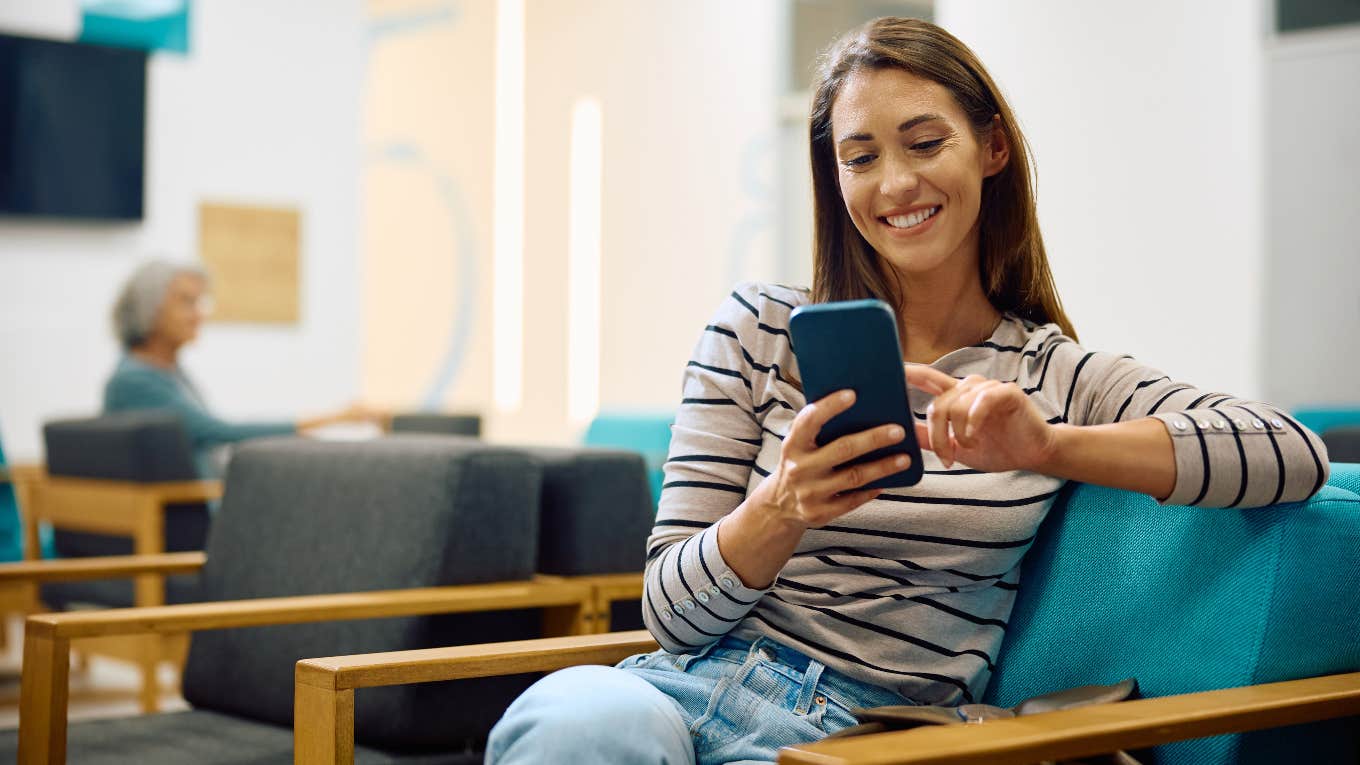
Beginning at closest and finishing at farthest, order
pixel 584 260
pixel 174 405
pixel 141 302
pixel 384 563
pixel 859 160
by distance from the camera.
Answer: pixel 859 160, pixel 384 563, pixel 174 405, pixel 141 302, pixel 584 260

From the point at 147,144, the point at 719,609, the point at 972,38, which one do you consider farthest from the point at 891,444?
the point at 147,144

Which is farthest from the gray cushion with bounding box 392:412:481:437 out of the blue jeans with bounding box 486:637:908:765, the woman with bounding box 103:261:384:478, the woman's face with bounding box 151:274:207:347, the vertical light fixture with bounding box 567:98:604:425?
the blue jeans with bounding box 486:637:908:765

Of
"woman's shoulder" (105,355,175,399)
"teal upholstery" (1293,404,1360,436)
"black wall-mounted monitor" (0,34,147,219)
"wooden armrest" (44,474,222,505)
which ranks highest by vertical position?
"black wall-mounted monitor" (0,34,147,219)

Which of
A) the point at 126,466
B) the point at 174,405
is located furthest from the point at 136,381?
the point at 126,466

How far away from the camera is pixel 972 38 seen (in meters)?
4.98

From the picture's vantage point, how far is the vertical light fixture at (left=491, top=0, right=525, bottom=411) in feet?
24.4

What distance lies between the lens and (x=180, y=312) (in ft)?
15.8

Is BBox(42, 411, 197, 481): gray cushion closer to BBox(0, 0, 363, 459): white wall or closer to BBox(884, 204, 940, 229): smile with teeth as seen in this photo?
BBox(0, 0, 363, 459): white wall

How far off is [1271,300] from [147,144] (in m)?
4.36

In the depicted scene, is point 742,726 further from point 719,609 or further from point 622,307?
point 622,307

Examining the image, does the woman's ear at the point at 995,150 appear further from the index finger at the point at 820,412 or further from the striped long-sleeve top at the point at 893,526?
the index finger at the point at 820,412

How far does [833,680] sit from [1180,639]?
0.35m

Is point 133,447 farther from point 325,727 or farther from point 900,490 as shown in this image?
point 900,490

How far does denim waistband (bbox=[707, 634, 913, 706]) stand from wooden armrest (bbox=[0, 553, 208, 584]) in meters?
1.26
